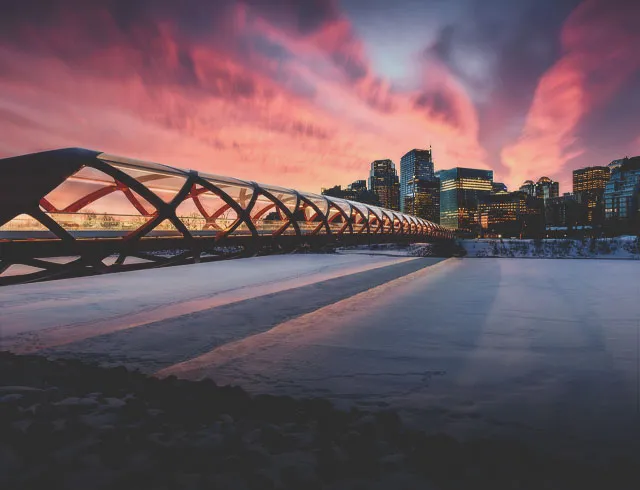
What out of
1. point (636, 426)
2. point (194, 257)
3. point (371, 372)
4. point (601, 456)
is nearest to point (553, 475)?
point (601, 456)

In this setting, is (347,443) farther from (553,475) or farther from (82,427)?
(82,427)

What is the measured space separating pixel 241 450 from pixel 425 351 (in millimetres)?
6902

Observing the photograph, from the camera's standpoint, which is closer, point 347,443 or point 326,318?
point 347,443

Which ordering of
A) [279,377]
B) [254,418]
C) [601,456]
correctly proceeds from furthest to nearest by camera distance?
[279,377], [254,418], [601,456]

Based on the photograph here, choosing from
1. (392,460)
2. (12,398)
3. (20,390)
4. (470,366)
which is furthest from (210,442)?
(470,366)

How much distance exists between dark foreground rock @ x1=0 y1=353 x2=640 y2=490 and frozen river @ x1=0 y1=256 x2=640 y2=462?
727 millimetres

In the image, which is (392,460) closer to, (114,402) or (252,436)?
(252,436)

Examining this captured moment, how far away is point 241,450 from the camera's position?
18.3ft

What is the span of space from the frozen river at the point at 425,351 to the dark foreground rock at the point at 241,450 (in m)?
0.73

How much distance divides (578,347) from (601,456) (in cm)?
672

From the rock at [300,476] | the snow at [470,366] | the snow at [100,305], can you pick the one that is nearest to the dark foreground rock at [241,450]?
the rock at [300,476]

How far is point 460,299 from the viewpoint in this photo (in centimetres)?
2100

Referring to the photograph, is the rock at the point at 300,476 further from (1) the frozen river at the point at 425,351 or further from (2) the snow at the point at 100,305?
(2) the snow at the point at 100,305

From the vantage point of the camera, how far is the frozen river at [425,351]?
6730 millimetres
